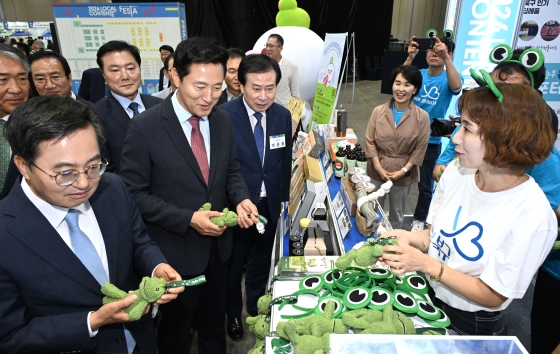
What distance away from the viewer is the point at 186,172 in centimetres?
169

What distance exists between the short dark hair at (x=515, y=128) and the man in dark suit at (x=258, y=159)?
1.42 m

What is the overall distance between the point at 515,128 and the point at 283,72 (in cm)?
402

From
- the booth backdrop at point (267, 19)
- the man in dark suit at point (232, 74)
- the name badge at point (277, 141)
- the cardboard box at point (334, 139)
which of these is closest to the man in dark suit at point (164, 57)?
the man in dark suit at point (232, 74)

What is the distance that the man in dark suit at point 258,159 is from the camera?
7.55ft

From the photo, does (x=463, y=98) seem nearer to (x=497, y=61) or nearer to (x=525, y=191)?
(x=525, y=191)

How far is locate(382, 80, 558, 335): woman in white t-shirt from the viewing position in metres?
1.12

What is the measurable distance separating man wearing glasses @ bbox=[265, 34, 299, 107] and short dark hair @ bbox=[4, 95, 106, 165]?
3.84m

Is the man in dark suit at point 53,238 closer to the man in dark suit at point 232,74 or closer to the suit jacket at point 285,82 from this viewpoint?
the man in dark suit at point 232,74

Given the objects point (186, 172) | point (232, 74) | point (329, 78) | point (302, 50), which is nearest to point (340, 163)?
point (232, 74)

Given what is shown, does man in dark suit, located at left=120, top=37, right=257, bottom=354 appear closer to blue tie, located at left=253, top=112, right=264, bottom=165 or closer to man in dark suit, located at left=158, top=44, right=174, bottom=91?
blue tie, located at left=253, top=112, right=264, bottom=165

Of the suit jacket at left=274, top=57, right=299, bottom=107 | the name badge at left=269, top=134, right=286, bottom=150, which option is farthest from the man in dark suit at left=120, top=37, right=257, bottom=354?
the suit jacket at left=274, top=57, right=299, bottom=107

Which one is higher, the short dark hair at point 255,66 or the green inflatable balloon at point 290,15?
the green inflatable balloon at point 290,15

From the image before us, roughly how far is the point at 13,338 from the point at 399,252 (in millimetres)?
1288

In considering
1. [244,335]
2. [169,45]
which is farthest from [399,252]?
[169,45]
